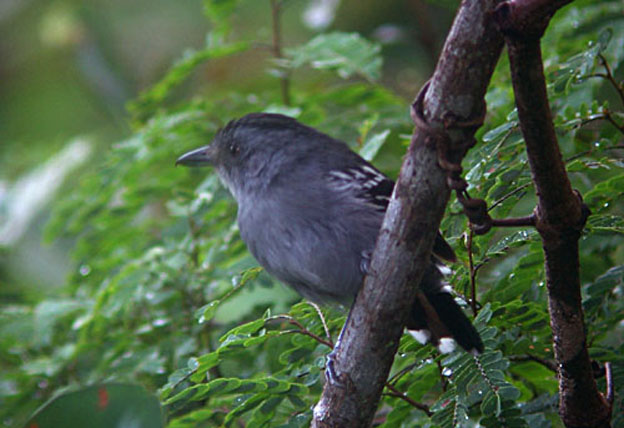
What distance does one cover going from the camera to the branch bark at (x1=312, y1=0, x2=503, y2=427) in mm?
1839

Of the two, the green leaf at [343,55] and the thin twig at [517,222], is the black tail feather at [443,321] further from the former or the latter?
the green leaf at [343,55]

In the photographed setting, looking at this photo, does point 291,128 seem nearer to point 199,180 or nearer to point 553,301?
point 199,180

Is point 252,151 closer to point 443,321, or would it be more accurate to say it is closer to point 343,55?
point 343,55

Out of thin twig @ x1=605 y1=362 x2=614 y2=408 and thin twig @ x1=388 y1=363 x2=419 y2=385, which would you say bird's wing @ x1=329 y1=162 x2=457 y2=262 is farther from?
thin twig @ x1=605 y1=362 x2=614 y2=408

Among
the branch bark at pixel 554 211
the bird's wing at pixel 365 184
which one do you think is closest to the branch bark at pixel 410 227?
the branch bark at pixel 554 211

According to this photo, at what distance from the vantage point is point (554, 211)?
187 centimetres

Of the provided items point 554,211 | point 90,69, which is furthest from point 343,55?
point 90,69

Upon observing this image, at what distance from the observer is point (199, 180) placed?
13.8ft

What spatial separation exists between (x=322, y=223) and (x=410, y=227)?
0.86m

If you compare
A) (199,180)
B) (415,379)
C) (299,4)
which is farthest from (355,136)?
(299,4)

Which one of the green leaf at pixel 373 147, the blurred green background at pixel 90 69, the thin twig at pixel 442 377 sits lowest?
the thin twig at pixel 442 377

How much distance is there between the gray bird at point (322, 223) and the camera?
8.88 ft

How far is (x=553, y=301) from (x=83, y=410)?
4.59 ft

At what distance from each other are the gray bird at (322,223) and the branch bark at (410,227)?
1.30 feet
